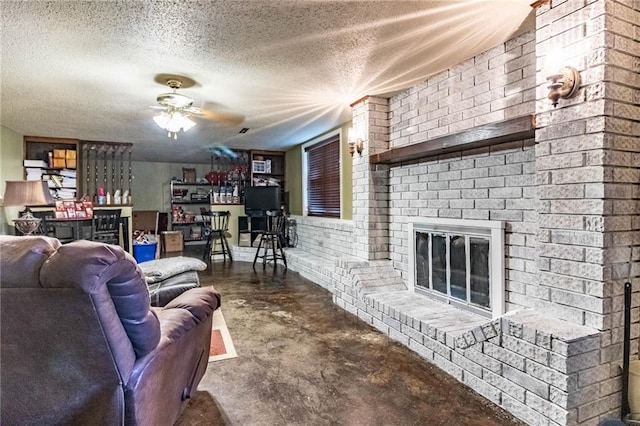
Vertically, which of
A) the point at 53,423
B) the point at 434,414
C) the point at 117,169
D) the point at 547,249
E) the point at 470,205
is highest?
the point at 117,169

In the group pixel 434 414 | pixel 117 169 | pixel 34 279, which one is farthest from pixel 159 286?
pixel 117 169

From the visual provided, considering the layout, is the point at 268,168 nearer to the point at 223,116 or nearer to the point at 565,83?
the point at 223,116

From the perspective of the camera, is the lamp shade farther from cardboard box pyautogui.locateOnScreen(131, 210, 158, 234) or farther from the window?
cardboard box pyautogui.locateOnScreen(131, 210, 158, 234)

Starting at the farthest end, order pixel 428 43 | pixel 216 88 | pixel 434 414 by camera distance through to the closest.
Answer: pixel 216 88, pixel 428 43, pixel 434 414

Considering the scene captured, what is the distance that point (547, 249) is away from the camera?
2.07 metres

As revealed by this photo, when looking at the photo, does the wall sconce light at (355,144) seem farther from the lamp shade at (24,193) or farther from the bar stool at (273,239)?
the lamp shade at (24,193)

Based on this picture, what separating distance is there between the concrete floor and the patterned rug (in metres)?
0.06

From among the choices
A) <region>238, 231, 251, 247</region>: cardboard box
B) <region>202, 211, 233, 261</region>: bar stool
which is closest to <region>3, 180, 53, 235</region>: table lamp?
<region>202, 211, 233, 261</region>: bar stool

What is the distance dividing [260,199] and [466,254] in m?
4.54

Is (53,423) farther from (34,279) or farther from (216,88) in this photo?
(216,88)

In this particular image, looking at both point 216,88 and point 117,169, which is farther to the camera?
point 117,169

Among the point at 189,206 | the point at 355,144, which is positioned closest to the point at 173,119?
the point at 355,144

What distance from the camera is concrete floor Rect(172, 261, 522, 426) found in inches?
78.5

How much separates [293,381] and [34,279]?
1.69 m
